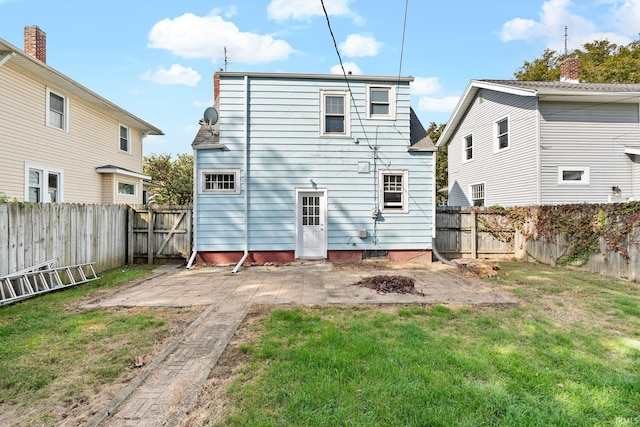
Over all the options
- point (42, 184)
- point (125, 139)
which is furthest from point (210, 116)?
point (125, 139)

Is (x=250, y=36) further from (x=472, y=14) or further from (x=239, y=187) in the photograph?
(x=472, y=14)

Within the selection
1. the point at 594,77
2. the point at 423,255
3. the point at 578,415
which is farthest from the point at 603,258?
the point at 594,77

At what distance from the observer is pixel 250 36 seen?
9812mm

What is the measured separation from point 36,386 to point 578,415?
457cm

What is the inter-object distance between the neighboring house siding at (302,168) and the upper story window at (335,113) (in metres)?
0.17

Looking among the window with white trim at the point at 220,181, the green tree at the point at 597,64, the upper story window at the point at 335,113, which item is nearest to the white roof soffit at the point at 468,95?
the upper story window at the point at 335,113

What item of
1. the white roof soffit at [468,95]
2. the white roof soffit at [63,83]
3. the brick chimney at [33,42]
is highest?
the brick chimney at [33,42]

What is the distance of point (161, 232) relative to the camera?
9.83 metres

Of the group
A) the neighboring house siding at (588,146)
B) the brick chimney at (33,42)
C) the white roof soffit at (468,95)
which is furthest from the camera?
the white roof soffit at (468,95)

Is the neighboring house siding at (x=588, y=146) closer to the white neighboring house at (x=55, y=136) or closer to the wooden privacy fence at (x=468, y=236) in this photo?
the wooden privacy fence at (x=468, y=236)

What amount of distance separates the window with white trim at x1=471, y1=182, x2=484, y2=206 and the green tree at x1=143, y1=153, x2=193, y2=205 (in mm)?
17614

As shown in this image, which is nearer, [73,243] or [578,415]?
[578,415]

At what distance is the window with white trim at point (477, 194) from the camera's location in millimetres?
14702

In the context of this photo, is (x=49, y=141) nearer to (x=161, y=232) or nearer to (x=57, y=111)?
(x=57, y=111)
